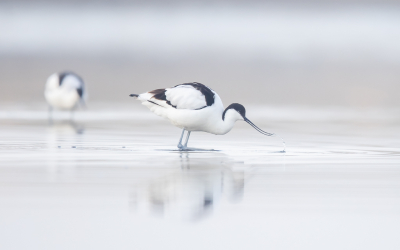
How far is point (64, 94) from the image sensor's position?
1692 centimetres

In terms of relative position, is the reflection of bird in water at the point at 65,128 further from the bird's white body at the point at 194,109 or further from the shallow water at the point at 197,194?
the bird's white body at the point at 194,109

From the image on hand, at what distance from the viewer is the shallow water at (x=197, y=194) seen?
3.91 m

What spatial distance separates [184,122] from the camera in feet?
28.4

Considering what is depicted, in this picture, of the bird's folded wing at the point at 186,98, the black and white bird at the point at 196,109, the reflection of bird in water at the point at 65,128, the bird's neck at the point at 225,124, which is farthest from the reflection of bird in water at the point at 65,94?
the bird's neck at the point at 225,124

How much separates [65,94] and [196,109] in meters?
8.81

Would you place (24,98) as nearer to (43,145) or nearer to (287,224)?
(43,145)

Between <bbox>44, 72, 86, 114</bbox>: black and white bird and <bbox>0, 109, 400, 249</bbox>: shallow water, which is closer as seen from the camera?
<bbox>0, 109, 400, 249</bbox>: shallow water

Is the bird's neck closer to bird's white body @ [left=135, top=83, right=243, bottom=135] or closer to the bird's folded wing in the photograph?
bird's white body @ [left=135, top=83, right=243, bottom=135]

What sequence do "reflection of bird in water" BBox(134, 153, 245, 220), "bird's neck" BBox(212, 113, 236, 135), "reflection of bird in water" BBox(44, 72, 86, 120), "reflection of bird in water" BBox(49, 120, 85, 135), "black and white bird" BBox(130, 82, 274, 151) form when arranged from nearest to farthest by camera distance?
"reflection of bird in water" BBox(134, 153, 245, 220), "black and white bird" BBox(130, 82, 274, 151), "bird's neck" BBox(212, 113, 236, 135), "reflection of bird in water" BBox(49, 120, 85, 135), "reflection of bird in water" BBox(44, 72, 86, 120)

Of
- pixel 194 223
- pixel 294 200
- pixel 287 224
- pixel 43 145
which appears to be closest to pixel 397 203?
pixel 294 200

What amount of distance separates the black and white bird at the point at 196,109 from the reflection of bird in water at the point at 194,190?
70.1 inches

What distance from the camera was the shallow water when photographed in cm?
391

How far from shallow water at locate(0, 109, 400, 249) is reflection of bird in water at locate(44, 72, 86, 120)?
23.2 feet

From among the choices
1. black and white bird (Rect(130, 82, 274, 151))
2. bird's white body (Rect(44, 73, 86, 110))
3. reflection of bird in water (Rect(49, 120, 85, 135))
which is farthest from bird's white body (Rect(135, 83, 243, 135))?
bird's white body (Rect(44, 73, 86, 110))
